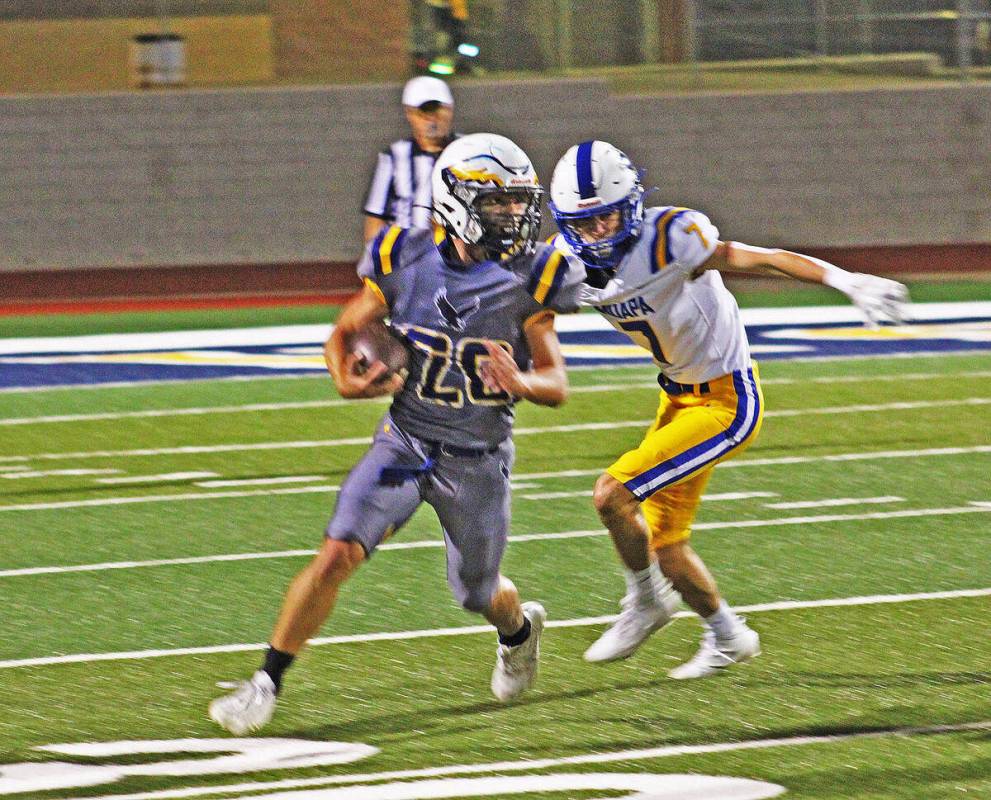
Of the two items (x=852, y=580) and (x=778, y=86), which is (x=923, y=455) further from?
(x=778, y=86)

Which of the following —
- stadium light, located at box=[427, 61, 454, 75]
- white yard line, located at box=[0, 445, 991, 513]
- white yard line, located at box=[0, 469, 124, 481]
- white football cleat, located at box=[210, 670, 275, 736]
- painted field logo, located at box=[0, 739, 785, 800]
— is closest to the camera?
painted field logo, located at box=[0, 739, 785, 800]

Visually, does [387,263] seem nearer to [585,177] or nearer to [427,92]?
[585,177]

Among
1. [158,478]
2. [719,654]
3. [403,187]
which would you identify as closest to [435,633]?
[719,654]

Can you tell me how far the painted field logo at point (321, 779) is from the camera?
14.3 ft

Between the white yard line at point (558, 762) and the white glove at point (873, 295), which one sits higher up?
the white glove at point (873, 295)

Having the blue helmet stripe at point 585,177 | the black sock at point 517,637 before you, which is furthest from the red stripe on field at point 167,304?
the black sock at point 517,637

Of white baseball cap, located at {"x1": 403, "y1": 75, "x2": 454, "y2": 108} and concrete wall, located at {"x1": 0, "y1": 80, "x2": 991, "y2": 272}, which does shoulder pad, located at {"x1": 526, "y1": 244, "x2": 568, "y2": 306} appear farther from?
concrete wall, located at {"x1": 0, "y1": 80, "x2": 991, "y2": 272}

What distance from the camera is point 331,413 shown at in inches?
426

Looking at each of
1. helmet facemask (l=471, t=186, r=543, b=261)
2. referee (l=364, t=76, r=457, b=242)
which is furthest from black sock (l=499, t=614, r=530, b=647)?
referee (l=364, t=76, r=457, b=242)

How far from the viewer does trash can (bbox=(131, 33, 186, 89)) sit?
704 inches

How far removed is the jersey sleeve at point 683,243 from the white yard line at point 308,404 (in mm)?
5736

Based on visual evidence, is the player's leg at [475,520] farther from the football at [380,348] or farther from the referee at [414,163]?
the referee at [414,163]

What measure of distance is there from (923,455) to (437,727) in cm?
495

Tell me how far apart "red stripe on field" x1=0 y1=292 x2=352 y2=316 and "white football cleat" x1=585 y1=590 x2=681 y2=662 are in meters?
11.1
